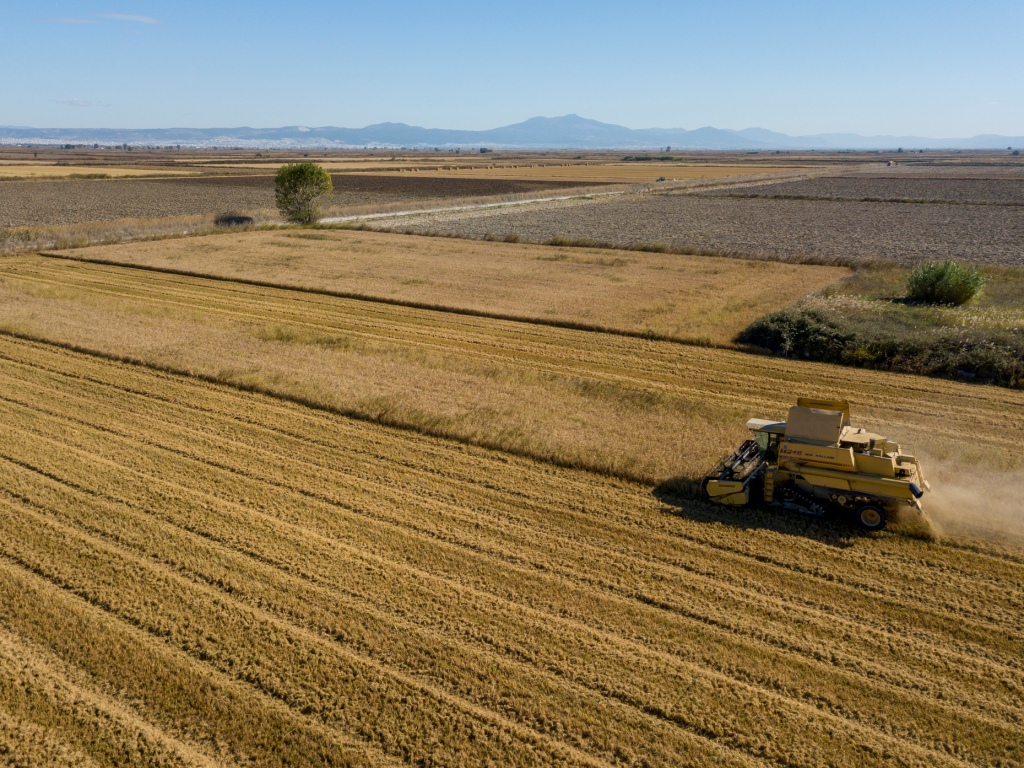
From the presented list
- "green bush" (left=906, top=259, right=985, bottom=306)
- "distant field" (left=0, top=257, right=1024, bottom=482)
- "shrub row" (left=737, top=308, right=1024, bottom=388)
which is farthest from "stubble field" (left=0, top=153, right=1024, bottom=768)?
"green bush" (left=906, top=259, right=985, bottom=306)

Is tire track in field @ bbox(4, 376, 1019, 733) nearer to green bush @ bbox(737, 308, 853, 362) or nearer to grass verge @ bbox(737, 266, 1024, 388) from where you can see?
grass verge @ bbox(737, 266, 1024, 388)

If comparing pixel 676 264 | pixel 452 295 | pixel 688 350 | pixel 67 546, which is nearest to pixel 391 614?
pixel 67 546

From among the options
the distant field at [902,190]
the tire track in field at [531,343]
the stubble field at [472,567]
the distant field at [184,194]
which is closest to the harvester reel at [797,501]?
the stubble field at [472,567]

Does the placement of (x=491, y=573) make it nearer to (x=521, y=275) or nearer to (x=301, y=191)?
(x=521, y=275)

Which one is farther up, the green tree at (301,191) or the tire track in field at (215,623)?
the green tree at (301,191)

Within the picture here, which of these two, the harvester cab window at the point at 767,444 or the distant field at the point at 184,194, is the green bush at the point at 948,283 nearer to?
the harvester cab window at the point at 767,444

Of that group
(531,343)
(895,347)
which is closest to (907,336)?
(895,347)
